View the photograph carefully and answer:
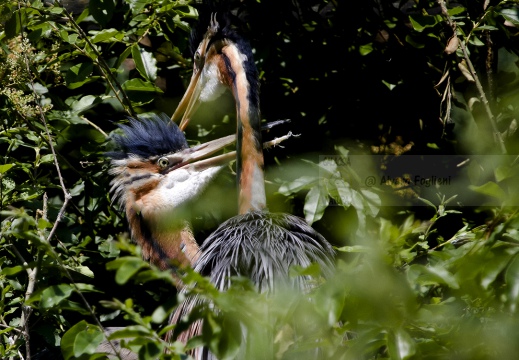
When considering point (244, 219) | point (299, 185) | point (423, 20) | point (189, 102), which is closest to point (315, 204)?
point (299, 185)

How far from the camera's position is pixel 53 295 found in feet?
4.72

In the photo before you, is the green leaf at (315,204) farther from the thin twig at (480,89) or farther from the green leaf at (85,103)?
the green leaf at (85,103)

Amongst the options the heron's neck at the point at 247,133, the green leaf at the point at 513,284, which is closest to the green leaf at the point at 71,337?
the green leaf at the point at 513,284

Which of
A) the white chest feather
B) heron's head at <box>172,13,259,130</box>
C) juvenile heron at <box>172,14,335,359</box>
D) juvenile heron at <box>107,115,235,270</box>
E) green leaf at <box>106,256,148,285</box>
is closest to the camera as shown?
green leaf at <box>106,256,148,285</box>

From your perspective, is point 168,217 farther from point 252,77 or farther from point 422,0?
point 422,0

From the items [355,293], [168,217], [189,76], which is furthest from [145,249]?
[355,293]

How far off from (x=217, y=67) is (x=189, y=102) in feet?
0.77

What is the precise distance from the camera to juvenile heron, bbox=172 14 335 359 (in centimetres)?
229

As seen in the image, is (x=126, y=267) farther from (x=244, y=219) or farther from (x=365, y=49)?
(x=365, y=49)

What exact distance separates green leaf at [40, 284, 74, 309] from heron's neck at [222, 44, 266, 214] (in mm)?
1372

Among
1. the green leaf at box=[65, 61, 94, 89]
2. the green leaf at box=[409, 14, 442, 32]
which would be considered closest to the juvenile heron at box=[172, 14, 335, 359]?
the green leaf at box=[65, 61, 94, 89]

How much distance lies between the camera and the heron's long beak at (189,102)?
3240 millimetres

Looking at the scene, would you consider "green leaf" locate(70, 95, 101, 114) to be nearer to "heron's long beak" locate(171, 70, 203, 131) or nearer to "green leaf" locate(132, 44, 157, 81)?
"green leaf" locate(132, 44, 157, 81)

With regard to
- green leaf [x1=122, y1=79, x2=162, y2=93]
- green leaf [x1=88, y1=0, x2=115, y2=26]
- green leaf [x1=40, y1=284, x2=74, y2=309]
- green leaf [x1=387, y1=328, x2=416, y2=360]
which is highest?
green leaf [x1=88, y1=0, x2=115, y2=26]
